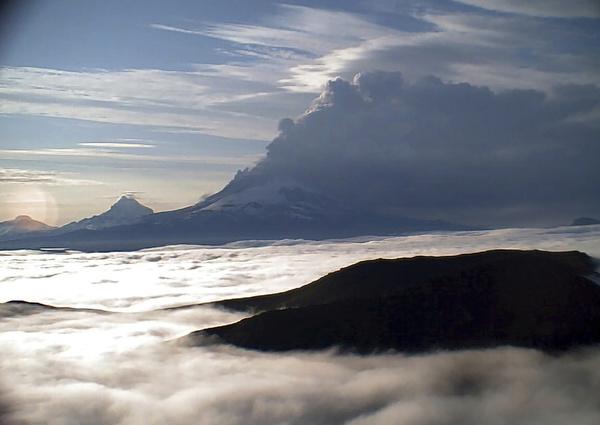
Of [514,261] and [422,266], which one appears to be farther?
[422,266]

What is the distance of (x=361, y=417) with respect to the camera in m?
115

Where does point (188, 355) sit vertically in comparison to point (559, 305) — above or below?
below

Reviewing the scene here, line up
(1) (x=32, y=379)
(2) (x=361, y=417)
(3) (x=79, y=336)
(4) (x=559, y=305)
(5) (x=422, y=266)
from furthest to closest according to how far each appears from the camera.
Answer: (3) (x=79, y=336)
(5) (x=422, y=266)
(1) (x=32, y=379)
(4) (x=559, y=305)
(2) (x=361, y=417)

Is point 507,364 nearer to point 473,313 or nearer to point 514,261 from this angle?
point 473,313

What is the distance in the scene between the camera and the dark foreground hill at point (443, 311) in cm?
12331

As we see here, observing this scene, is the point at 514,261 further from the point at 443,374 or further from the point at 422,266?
the point at 443,374

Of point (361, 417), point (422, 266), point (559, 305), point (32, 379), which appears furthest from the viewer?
point (422, 266)

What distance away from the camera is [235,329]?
143m

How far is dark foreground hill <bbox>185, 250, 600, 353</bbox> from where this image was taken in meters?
123

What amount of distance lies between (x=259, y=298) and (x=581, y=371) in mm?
77837

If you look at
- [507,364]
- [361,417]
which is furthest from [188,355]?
[507,364]

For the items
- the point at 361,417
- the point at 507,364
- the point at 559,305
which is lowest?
the point at 361,417

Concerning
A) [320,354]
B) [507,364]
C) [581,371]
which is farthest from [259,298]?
[581,371]

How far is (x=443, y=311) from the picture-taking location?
130 meters
